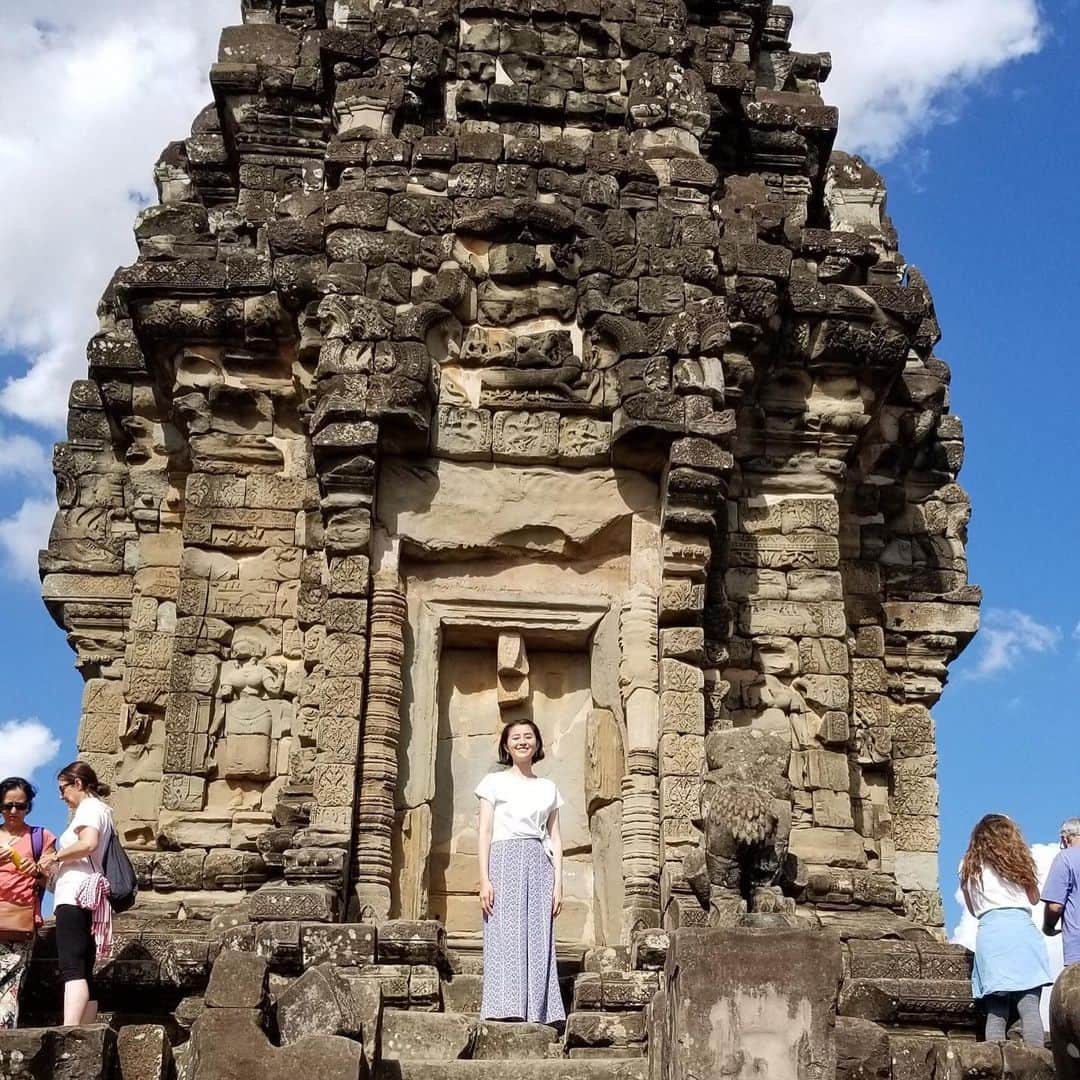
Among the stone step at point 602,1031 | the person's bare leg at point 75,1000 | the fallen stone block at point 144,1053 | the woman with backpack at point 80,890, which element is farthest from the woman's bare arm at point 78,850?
the stone step at point 602,1031

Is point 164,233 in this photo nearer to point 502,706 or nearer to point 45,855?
point 502,706

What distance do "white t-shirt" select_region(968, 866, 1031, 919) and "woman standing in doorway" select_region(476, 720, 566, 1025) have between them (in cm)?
232

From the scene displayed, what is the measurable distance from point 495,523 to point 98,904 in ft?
13.7

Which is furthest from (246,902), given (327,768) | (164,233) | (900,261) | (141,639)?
(900,261)

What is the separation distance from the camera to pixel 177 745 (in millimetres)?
12656

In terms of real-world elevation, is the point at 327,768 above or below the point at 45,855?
above

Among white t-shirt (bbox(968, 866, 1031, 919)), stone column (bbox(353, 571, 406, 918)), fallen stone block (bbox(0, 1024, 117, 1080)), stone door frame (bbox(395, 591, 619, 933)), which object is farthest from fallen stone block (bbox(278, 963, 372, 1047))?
stone door frame (bbox(395, 591, 619, 933))

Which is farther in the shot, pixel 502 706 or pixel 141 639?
pixel 141 639

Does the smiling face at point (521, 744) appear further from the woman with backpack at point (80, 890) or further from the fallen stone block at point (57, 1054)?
the fallen stone block at point (57, 1054)

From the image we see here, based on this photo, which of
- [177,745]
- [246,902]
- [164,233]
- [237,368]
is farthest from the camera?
[164,233]

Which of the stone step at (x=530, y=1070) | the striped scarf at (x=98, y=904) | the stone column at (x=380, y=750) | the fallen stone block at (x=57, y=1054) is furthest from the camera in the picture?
the stone column at (x=380, y=750)

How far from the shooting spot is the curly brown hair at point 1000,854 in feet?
31.0

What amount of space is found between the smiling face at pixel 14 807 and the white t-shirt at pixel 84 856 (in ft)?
0.87

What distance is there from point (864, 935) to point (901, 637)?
4.65 meters
